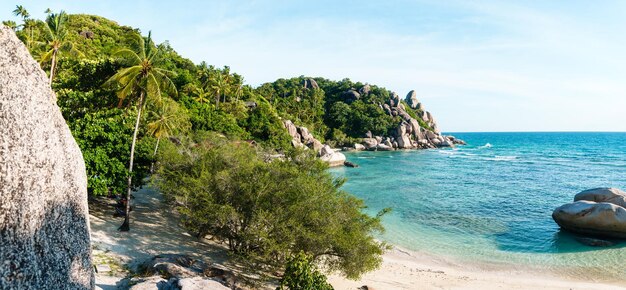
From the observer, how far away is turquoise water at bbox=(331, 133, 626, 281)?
23.4 metres

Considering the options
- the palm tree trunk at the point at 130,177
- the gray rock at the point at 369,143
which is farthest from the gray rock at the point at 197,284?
the gray rock at the point at 369,143

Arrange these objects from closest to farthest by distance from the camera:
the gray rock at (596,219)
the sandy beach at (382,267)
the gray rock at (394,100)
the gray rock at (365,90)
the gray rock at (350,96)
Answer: the sandy beach at (382,267)
the gray rock at (596,219)
the gray rock at (394,100)
the gray rock at (350,96)
the gray rock at (365,90)

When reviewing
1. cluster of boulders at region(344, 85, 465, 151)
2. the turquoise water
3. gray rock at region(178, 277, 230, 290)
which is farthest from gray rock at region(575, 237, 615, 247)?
cluster of boulders at region(344, 85, 465, 151)

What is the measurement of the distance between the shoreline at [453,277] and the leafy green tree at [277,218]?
2384mm

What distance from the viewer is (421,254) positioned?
2408 centimetres

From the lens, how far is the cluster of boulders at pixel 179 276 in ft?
36.1

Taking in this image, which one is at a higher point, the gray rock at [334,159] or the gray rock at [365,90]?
the gray rock at [365,90]

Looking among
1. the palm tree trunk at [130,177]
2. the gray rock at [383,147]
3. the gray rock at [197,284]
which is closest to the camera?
the gray rock at [197,284]

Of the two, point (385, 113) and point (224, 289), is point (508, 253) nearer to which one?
point (224, 289)

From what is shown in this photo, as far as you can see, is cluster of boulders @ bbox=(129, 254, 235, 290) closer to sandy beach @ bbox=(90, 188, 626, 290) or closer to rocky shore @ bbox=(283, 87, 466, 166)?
sandy beach @ bbox=(90, 188, 626, 290)

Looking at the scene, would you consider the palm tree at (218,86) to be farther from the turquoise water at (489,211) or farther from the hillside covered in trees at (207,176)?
Answer: the hillside covered in trees at (207,176)

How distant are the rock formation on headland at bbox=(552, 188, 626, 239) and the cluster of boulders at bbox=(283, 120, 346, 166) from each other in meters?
40.9

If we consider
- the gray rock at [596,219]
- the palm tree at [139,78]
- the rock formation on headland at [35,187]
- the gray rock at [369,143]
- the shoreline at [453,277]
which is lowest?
the shoreline at [453,277]

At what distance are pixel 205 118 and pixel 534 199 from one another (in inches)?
1783
